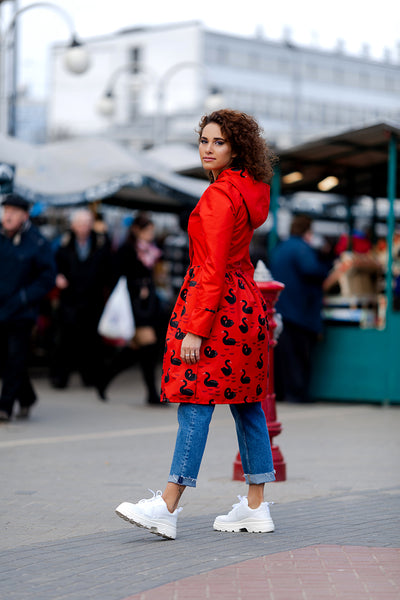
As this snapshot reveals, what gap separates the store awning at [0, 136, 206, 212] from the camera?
13.3 metres

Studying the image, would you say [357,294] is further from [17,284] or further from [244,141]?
[244,141]

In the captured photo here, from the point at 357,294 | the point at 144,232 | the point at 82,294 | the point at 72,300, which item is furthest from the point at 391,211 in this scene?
the point at 72,300

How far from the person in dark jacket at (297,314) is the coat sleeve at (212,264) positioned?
675 cm

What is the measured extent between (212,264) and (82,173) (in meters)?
9.15

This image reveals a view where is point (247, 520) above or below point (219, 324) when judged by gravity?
below

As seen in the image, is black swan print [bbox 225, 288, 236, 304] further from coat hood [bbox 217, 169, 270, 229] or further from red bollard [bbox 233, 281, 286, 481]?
red bollard [bbox 233, 281, 286, 481]

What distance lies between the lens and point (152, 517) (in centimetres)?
499

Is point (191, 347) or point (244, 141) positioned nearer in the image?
point (191, 347)

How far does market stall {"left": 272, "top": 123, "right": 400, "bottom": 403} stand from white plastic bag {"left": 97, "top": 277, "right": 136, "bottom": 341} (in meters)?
2.03

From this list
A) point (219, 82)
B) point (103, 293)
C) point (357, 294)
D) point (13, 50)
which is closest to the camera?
point (357, 294)

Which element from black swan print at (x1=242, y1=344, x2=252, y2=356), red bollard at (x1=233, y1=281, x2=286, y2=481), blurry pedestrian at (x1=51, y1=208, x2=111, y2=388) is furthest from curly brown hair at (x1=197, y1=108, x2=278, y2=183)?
blurry pedestrian at (x1=51, y1=208, x2=111, y2=388)

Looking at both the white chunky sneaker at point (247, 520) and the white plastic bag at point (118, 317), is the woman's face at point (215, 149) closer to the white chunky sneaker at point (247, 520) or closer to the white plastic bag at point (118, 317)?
the white chunky sneaker at point (247, 520)

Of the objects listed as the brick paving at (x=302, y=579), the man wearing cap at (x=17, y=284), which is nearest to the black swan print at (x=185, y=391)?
the brick paving at (x=302, y=579)

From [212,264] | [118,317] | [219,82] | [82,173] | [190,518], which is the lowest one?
[190,518]
